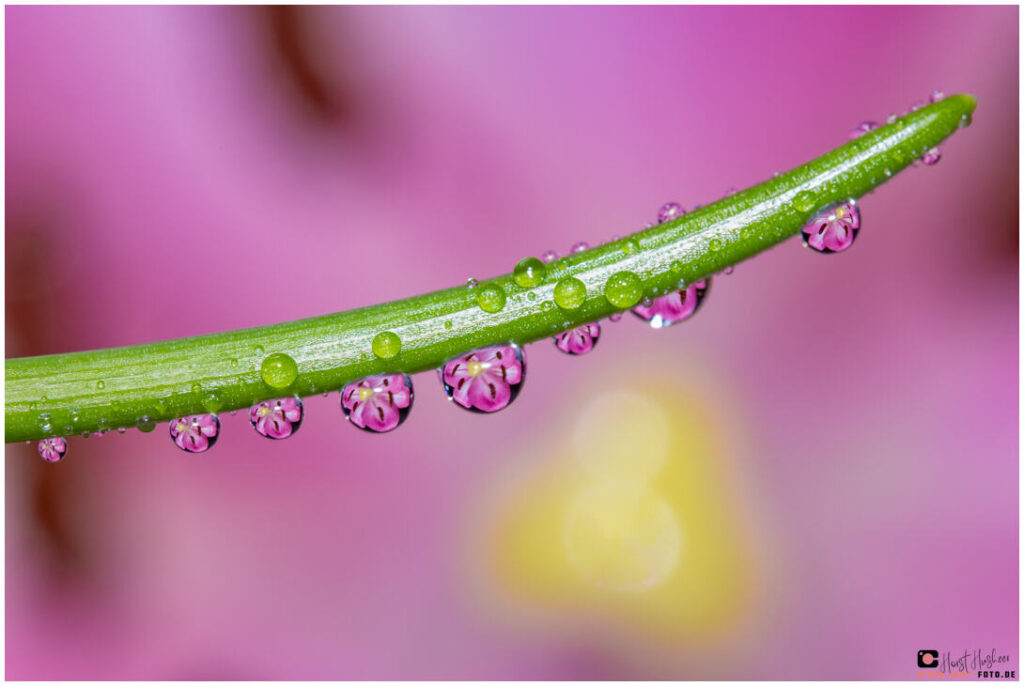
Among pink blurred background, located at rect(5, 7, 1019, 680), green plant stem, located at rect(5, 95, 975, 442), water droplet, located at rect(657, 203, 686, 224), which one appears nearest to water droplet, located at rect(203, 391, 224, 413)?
green plant stem, located at rect(5, 95, 975, 442)

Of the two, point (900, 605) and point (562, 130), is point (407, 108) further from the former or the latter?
point (900, 605)

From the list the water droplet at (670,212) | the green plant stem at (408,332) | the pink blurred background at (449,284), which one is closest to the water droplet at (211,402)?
the green plant stem at (408,332)

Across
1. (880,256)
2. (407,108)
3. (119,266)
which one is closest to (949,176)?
(880,256)

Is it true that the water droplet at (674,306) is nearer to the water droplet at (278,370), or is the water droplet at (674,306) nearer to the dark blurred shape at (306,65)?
the water droplet at (278,370)

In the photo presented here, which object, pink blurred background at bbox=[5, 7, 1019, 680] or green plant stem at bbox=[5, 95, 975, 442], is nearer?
green plant stem at bbox=[5, 95, 975, 442]

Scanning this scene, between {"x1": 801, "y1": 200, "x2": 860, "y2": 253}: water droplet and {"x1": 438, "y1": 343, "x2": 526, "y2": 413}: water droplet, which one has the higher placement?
{"x1": 801, "y1": 200, "x2": 860, "y2": 253}: water droplet

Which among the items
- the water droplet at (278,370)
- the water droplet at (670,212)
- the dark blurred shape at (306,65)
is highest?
the dark blurred shape at (306,65)

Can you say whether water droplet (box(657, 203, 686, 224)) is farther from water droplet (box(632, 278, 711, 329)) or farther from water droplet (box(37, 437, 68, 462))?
water droplet (box(37, 437, 68, 462))
